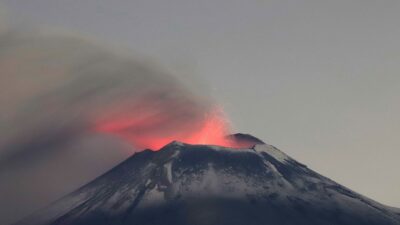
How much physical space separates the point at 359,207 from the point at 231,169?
34020mm

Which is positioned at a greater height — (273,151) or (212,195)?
(273,151)

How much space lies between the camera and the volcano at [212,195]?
139m

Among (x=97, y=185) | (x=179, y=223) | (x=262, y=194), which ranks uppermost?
(x=97, y=185)

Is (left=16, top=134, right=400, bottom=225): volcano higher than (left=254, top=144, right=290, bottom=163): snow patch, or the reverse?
(left=254, top=144, right=290, bottom=163): snow patch

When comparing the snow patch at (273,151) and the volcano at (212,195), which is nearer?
the volcano at (212,195)

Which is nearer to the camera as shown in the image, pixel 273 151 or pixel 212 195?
pixel 212 195

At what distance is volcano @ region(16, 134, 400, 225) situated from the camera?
5482 inches

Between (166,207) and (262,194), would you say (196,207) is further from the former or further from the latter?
(262,194)

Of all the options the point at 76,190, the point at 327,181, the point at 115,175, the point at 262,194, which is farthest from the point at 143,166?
the point at 327,181

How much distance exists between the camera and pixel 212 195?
492ft

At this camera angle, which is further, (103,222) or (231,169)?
(231,169)

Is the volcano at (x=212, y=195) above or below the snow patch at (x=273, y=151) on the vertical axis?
below

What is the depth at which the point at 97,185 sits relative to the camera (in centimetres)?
17050

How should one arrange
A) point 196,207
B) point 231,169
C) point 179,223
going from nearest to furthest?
point 179,223 < point 196,207 < point 231,169
